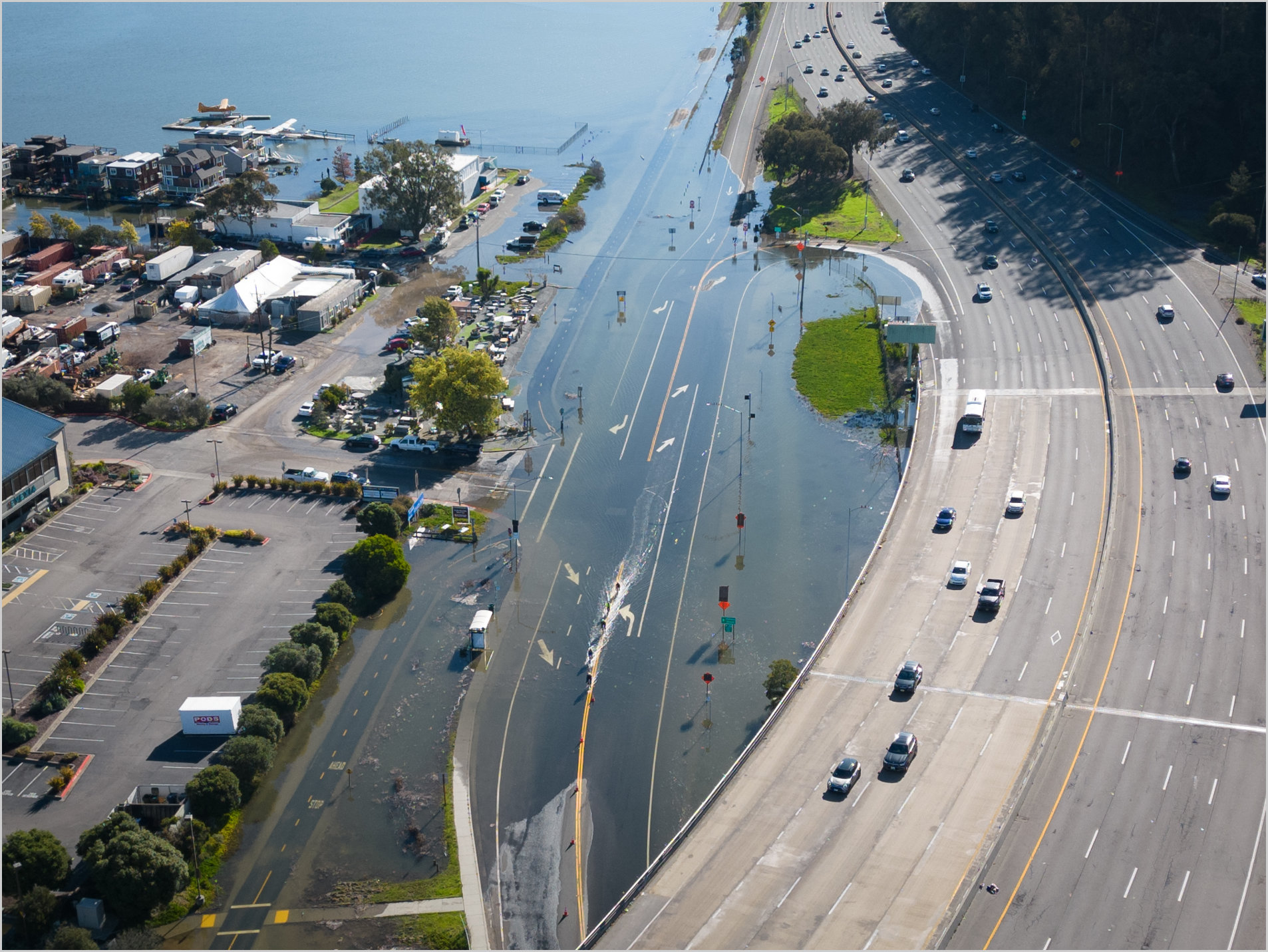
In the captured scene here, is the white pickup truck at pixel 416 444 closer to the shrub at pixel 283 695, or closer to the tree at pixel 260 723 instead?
the shrub at pixel 283 695

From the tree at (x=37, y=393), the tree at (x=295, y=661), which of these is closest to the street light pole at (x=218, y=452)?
the tree at (x=37, y=393)

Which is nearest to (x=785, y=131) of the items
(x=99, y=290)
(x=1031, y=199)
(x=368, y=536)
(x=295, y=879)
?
(x=1031, y=199)

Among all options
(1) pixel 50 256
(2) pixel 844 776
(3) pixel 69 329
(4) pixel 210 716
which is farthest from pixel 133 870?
(1) pixel 50 256

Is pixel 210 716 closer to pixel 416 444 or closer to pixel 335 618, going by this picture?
pixel 335 618

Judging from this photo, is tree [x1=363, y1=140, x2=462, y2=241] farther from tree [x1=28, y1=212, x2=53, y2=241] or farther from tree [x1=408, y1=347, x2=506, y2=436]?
tree [x1=408, y1=347, x2=506, y2=436]

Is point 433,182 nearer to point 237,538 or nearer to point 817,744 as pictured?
point 237,538

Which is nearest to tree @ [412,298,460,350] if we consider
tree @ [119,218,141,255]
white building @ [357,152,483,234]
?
white building @ [357,152,483,234]
